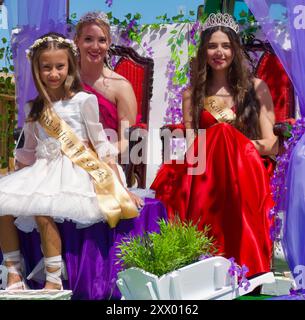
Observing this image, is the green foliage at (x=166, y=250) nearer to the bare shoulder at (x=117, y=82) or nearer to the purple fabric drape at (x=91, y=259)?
the purple fabric drape at (x=91, y=259)

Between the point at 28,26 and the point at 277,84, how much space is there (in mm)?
2005

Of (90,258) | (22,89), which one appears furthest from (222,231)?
(22,89)

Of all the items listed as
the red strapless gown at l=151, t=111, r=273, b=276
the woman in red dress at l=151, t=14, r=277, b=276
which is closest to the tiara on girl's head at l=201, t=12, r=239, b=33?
the woman in red dress at l=151, t=14, r=277, b=276

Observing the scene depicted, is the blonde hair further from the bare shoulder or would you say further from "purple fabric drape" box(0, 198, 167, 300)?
"purple fabric drape" box(0, 198, 167, 300)

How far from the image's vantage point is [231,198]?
4.40 m

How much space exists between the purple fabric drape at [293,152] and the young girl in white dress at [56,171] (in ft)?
2.87

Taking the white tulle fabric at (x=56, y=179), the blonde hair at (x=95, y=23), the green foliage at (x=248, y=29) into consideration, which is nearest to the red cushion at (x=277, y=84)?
the green foliage at (x=248, y=29)

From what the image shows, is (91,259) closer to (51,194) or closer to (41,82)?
(51,194)

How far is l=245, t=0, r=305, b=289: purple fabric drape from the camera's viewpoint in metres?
3.89

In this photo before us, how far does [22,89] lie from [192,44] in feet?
6.68

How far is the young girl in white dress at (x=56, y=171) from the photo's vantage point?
396cm

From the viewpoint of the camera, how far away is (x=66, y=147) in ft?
13.8

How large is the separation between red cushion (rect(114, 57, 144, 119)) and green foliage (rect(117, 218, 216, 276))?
2424 millimetres
